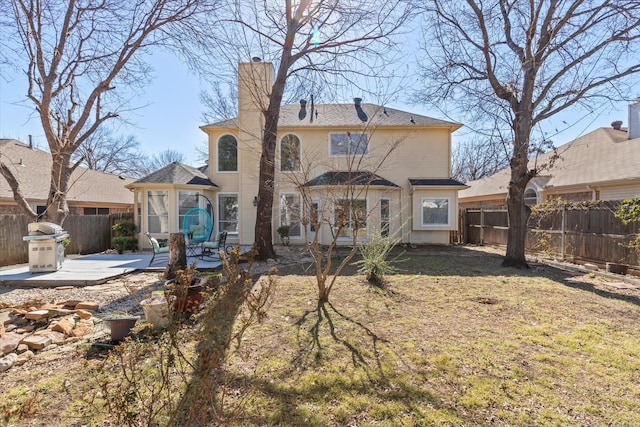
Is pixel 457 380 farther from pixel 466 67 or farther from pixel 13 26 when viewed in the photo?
pixel 13 26

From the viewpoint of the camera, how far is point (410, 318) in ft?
15.5

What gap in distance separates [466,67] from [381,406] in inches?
412

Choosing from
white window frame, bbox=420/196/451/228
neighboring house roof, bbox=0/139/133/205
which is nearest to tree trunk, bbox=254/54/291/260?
white window frame, bbox=420/196/451/228

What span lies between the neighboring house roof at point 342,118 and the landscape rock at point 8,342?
11.0 metres

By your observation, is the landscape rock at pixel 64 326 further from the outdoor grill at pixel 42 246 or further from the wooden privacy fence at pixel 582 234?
the wooden privacy fence at pixel 582 234

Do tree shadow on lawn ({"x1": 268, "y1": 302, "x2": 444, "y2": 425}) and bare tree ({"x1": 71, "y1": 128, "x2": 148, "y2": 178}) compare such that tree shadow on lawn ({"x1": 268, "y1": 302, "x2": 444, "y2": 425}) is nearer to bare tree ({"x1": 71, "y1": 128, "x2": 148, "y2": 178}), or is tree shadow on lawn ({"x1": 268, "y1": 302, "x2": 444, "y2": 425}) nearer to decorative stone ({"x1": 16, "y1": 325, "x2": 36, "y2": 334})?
decorative stone ({"x1": 16, "y1": 325, "x2": 36, "y2": 334})

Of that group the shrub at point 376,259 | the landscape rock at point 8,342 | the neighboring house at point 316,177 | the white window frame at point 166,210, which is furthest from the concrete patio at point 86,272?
the shrub at point 376,259

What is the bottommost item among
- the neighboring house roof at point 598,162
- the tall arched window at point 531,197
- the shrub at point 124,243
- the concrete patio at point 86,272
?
the concrete patio at point 86,272

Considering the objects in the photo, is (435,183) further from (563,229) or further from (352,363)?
(352,363)

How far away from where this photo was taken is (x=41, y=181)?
593 inches

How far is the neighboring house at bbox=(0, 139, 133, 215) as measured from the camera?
13.5m

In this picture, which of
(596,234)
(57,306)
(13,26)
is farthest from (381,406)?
(13,26)

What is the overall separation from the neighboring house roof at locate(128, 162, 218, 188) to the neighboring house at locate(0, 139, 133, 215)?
2.29 meters

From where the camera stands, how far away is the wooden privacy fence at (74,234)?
363 inches
